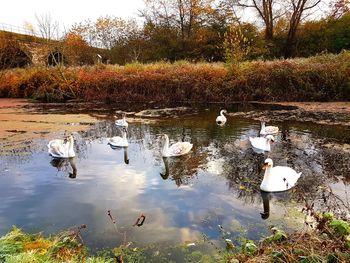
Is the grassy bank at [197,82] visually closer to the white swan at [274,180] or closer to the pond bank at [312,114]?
the pond bank at [312,114]

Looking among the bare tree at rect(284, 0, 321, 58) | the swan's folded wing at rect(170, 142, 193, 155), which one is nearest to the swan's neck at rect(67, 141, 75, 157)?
the swan's folded wing at rect(170, 142, 193, 155)

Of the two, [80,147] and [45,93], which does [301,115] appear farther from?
[45,93]

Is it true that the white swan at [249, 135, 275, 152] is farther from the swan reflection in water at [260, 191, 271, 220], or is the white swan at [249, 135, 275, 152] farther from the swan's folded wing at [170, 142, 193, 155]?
the swan reflection in water at [260, 191, 271, 220]

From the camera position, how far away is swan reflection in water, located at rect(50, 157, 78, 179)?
8.13 m

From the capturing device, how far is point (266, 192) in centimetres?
663

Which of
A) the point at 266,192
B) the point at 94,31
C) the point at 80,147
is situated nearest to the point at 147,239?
the point at 266,192

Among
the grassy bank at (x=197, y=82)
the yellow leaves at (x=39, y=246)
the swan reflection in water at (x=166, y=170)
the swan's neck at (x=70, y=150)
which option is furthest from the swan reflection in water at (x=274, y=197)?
the grassy bank at (x=197, y=82)

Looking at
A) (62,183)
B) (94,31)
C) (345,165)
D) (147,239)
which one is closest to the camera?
(147,239)

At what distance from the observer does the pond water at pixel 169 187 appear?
214 inches

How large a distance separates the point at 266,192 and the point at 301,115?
8.37m

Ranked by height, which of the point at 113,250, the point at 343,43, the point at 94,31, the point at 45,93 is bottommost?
the point at 113,250

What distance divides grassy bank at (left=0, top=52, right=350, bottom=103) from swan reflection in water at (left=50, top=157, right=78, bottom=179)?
36.0 feet

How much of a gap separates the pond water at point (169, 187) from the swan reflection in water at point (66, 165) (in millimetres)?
24

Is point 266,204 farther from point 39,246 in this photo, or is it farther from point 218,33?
point 218,33
